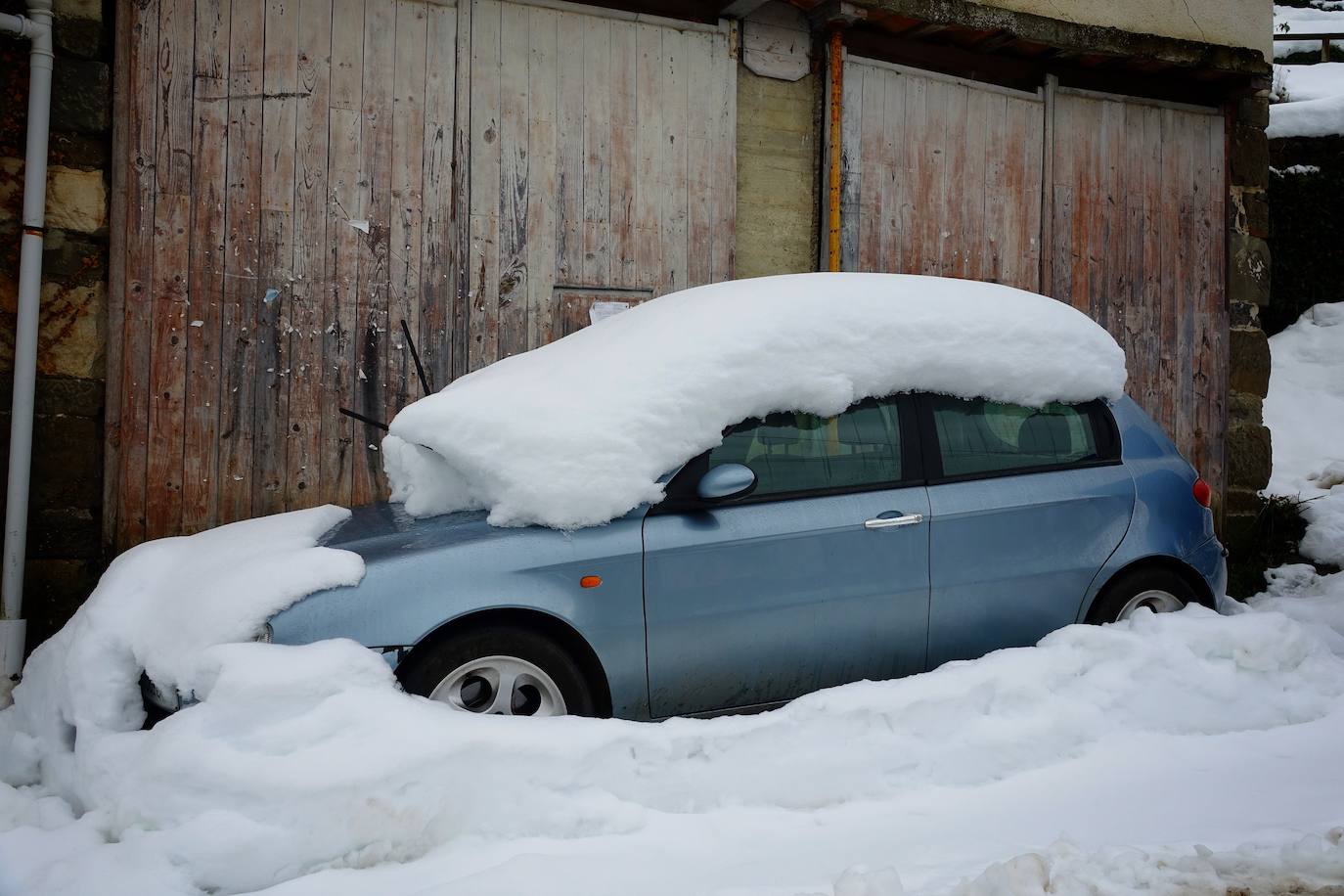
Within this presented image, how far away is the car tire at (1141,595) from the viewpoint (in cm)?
436

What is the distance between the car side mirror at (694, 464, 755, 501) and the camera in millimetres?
3734

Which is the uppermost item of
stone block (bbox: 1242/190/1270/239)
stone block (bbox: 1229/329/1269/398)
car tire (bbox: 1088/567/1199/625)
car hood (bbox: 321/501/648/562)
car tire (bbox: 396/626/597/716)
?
stone block (bbox: 1242/190/1270/239)

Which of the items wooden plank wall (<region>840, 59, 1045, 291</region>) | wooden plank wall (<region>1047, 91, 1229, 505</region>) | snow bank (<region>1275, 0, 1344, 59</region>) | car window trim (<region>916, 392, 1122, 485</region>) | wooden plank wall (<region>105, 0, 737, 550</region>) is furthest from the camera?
snow bank (<region>1275, 0, 1344, 59</region>)

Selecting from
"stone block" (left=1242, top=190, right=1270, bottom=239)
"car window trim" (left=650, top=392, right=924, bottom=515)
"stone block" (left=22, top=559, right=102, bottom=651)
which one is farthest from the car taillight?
"stone block" (left=22, top=559, right=102, bottom=651)

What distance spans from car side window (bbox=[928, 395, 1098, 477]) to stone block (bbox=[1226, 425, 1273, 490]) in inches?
170

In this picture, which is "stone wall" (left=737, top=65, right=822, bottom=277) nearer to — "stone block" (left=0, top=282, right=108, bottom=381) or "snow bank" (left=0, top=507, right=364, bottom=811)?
"stone block" (left=0, top=282, right=108, bottom=381)

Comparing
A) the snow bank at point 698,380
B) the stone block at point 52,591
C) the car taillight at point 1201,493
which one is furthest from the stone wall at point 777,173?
the stone block at point 52,591

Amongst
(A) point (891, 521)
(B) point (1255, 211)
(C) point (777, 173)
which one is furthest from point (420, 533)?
(B) point (1255, 211)

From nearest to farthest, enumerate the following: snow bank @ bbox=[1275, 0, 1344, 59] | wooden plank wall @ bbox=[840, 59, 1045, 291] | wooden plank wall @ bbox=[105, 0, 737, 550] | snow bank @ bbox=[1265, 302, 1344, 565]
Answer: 1. wooden plank wall @ bbox=[105, 0, 737, 550]
2. wooden plank wall @ bbox=[840, 59, 1045, 291]
3. snow bank @ bbox=[1265, 302, 1344, 565]
4. snow bank @ bbox=[1275, 0, 1344, 59]

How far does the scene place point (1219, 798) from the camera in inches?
131

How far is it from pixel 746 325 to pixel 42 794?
2.88 meters

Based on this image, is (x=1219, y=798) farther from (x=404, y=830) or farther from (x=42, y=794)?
(x=42, y=794)

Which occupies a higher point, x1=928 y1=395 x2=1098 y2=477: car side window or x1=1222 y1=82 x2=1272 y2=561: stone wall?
x1=1222 y1=82 x2=1272 y2=561: stone wall

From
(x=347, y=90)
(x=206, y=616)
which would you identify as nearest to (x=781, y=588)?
(x=206, y=616)
